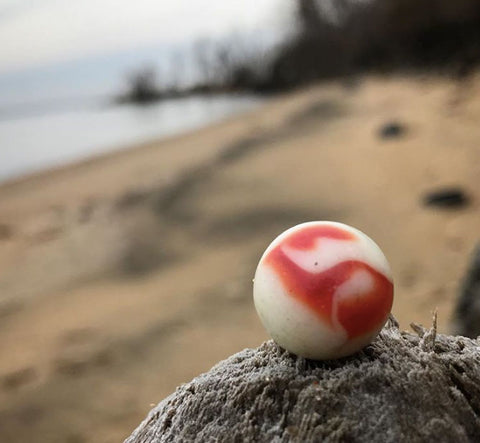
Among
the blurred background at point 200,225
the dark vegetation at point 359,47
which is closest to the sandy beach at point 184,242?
the blurred background at point 200,225

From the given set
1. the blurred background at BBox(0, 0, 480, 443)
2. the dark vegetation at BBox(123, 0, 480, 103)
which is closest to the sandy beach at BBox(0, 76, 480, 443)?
the blurred background at BBox(0, 0, 480, 443)

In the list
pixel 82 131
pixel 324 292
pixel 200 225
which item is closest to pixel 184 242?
pixel 200 225

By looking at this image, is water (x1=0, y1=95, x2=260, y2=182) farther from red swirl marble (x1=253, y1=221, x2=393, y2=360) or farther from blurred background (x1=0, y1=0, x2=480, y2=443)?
red swirl marble (x1=253, y1=221, x2=393, y2=360)

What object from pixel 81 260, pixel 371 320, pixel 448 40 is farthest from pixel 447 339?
pixel 448 40

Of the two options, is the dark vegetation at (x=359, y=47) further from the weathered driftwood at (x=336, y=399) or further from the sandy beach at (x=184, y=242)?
the weathered driftwood at (x=336, y=399)

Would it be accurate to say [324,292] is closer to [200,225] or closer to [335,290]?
[335,290]

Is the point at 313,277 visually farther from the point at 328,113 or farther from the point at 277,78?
the point at 277,78
